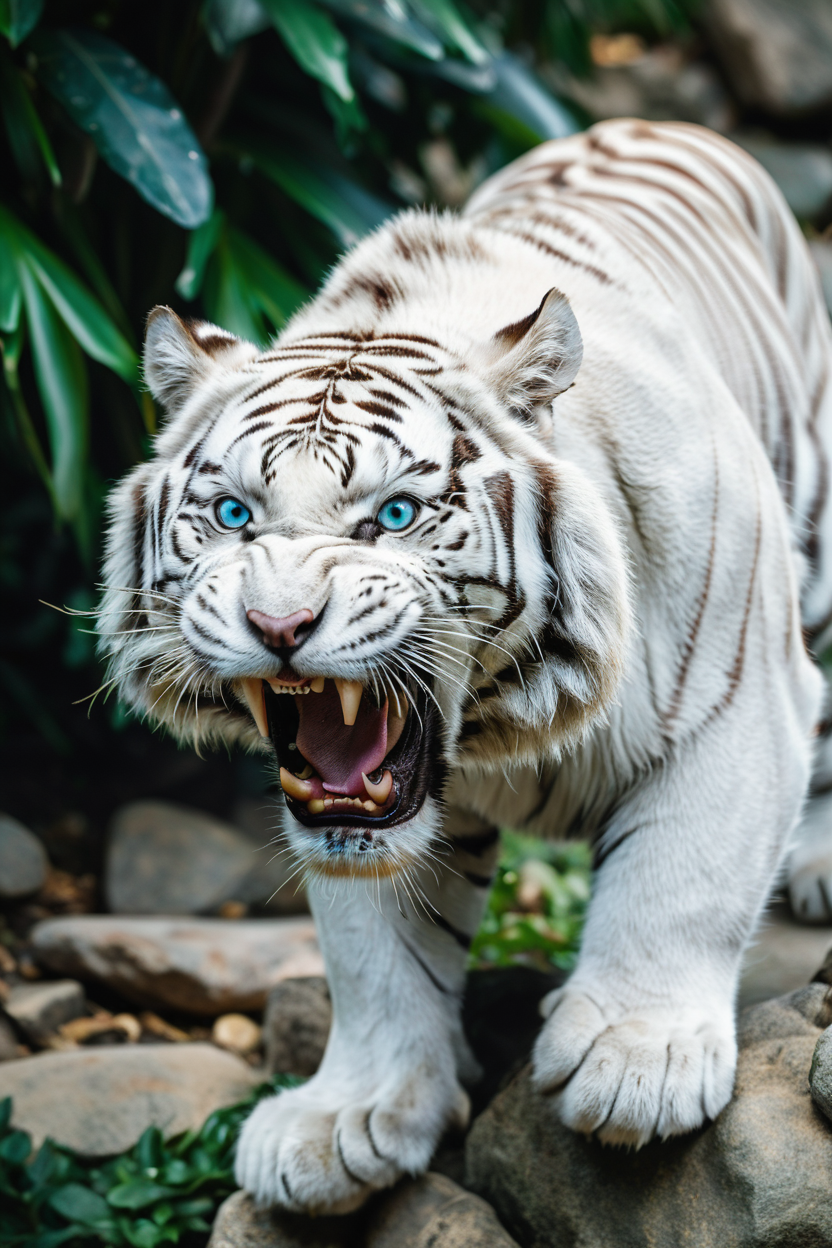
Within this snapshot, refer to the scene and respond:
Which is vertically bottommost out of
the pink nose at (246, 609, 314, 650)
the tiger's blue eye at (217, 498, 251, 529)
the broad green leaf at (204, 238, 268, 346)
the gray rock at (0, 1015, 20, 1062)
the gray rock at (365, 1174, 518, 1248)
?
the gray rock at (365, 1174, 518, 1248)

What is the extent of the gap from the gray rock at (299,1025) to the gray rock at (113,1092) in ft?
0.36

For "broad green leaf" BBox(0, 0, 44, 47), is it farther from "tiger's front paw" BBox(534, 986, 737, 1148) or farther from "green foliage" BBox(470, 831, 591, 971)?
"tiger's front paw" BBox(534, 986, 737, 1148)

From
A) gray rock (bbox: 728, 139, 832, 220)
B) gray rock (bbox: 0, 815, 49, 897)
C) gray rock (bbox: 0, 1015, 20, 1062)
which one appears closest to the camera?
gray rock (bbox: 0, 1015, 20, 1062)

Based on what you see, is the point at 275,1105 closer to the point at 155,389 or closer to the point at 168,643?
the point at 168,643

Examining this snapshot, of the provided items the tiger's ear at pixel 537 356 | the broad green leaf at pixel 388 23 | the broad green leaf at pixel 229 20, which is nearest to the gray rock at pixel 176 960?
the tiger's ear at pixel 537 356

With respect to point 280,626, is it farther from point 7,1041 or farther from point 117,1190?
point 7,1041

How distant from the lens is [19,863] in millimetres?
3316

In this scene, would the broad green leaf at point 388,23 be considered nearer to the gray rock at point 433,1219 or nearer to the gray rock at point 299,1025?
the gray rock at point 299,1025

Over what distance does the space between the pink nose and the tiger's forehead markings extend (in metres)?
0.20

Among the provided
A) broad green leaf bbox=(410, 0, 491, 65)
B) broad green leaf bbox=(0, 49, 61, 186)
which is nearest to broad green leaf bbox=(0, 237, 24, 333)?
broad green leaf bbox=(0, 49, 61, 186)

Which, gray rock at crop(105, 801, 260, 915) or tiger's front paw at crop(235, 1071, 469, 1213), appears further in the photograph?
gray rock at crop(105, 801, 260, 915)

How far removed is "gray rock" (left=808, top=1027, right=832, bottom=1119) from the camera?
144 centimetres

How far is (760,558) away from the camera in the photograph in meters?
1.74

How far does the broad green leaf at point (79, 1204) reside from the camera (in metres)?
1.97
